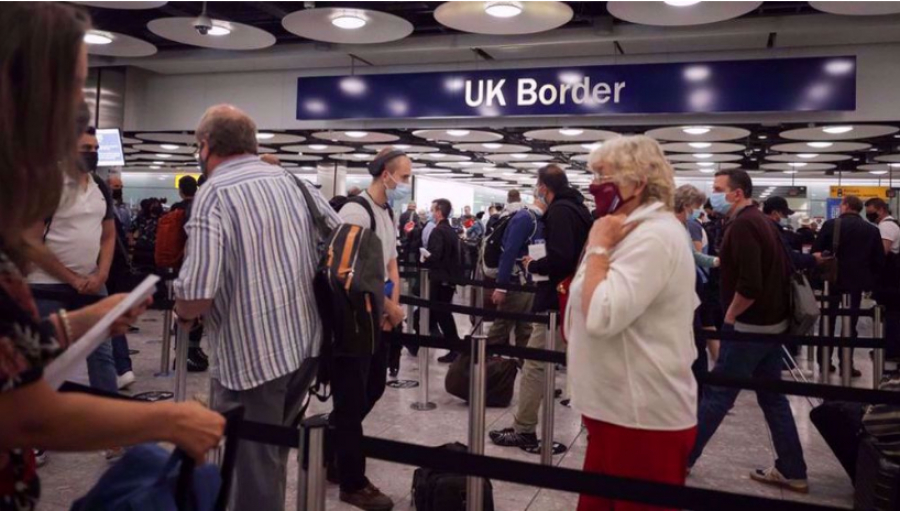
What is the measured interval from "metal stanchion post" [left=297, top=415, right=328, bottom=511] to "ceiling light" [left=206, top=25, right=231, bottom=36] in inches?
250

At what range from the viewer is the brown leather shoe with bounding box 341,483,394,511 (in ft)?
11.4

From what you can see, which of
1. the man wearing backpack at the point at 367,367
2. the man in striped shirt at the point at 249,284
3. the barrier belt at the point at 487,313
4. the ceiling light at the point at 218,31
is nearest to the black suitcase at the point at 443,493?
the man wearing backpack at the point at 367,367

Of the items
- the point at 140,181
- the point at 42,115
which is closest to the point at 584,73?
the point at 42,115

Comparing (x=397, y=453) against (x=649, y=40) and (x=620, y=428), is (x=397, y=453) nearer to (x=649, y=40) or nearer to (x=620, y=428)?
(x=620, y=428)

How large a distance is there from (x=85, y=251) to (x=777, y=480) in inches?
163

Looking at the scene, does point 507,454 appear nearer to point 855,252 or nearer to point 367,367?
point 367,367

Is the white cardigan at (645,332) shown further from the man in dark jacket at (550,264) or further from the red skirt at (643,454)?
the man in dark jacket at (550,264)

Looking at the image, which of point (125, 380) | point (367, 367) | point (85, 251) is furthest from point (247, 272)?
point (125, 380)

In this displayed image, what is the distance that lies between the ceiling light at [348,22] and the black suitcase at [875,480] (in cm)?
551

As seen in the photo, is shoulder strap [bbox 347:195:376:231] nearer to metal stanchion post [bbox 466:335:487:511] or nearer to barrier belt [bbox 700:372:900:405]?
metal stanchion post [bbox 466:335:487:511]

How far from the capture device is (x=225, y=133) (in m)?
2.51

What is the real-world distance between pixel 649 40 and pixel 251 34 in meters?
4.85

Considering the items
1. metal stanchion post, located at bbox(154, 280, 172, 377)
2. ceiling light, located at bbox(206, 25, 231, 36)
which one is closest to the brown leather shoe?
metal stanchion post, located at bbox(154, 280, 172, 377)

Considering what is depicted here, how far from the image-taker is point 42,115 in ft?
3.73
